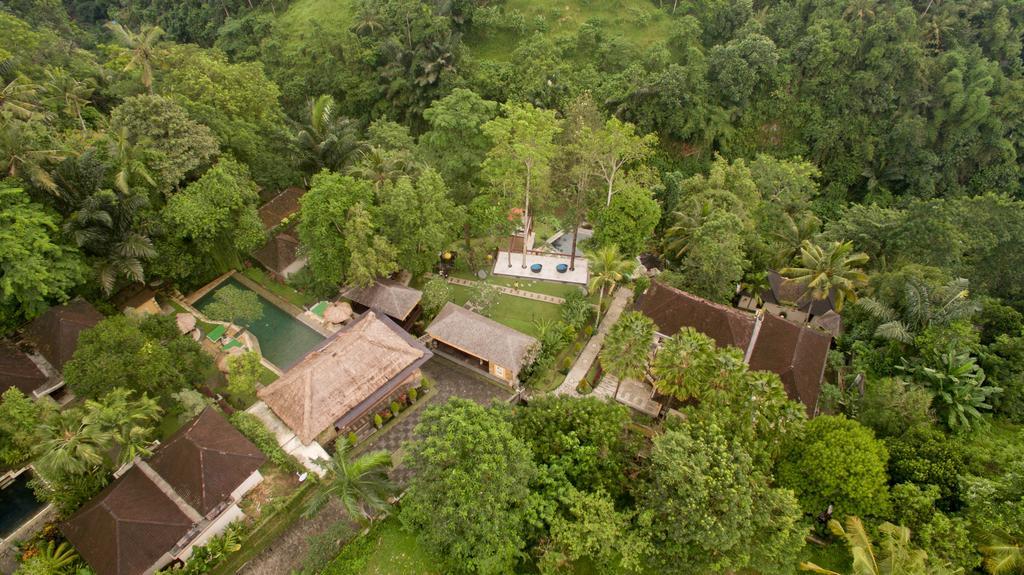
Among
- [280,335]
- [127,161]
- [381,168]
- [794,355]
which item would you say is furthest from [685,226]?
[127,161]

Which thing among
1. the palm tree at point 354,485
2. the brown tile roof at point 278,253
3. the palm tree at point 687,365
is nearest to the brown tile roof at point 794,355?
the palm tree at point 687,365

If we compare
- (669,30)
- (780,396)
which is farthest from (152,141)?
(669,30)

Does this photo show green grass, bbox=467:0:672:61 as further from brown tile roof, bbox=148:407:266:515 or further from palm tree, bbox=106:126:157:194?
brown tile roof, bbox=148:407:266:515

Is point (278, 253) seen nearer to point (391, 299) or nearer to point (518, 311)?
point (391, 299)

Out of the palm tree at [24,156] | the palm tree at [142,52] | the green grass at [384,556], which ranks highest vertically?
the palm tree at [142,52]

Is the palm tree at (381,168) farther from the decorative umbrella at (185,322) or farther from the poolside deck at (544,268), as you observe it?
the decorative umbrella at (185,322)

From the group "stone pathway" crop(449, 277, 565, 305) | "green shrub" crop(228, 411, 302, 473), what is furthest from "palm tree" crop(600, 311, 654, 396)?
"green shrub" crop(228, 411, 302, 473)

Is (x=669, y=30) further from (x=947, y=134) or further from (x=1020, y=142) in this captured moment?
(x=1020, y=142)
